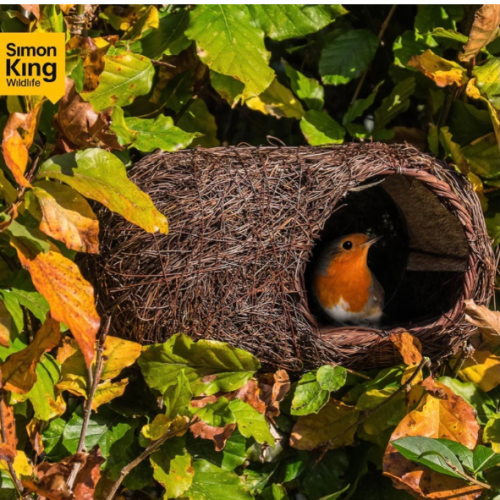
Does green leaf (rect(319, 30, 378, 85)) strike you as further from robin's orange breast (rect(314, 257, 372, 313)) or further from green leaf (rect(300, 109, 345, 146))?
robin's orange breast (rect(314, 257, 372, 313))

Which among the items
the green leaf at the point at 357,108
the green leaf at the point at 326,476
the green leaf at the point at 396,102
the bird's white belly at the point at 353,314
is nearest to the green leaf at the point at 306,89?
the green leaf at the point at 357,108

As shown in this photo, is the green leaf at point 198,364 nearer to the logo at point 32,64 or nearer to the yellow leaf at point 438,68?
the logo at point 32,64

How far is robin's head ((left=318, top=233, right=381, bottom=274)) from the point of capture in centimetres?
332

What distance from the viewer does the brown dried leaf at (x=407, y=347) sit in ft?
8.10

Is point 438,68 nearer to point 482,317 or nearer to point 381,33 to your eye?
point 381,33

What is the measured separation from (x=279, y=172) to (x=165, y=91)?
2.17 feet

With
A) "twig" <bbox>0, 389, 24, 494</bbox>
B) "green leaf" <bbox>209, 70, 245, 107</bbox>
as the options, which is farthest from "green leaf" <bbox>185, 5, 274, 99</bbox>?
"twig" <bbox>0, 389, 24, 494</bbox>

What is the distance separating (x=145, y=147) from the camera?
2.55m

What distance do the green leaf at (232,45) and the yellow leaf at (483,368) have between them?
1286 mm

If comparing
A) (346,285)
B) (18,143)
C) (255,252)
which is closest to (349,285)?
(346,285)

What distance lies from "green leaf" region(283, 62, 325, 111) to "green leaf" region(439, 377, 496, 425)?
44.6 inches

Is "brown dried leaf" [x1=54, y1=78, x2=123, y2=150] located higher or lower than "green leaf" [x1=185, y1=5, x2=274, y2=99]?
lower

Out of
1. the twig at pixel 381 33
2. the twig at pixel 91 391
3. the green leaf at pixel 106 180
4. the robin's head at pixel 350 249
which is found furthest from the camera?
the robin's head at pixel 350 249

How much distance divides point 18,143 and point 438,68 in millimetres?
1551
